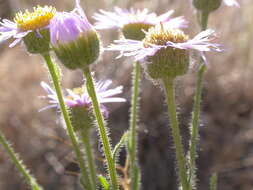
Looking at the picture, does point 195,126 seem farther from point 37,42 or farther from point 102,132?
point 37,42

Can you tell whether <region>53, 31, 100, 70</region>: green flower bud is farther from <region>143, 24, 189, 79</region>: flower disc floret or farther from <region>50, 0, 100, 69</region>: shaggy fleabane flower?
<region>143, 24, 189, 79</region>: flower disc floret

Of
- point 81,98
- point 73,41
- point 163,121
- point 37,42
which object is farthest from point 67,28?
point 163,121

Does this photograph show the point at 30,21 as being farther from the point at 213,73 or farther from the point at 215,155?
the point at 213,73

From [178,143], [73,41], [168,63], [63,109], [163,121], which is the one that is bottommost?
[178,143]

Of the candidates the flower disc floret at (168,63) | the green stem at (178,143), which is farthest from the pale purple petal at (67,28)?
the green stem at (178,143)

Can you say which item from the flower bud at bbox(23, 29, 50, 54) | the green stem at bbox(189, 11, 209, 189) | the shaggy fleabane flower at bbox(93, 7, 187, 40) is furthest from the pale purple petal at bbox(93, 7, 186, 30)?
the flower bud at bbox(23, 29, 50, 54)

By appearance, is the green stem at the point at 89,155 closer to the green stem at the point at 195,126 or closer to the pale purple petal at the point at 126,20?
the green stem at the point at 195,126
